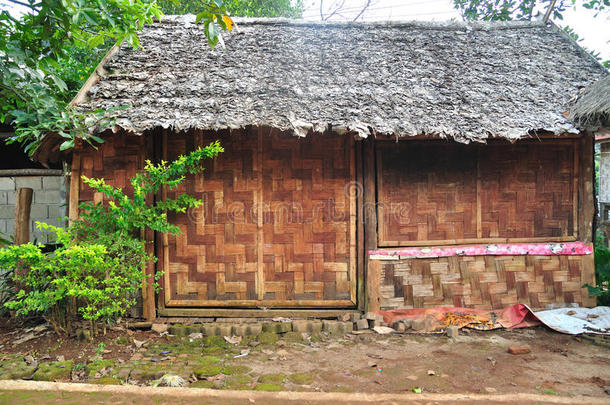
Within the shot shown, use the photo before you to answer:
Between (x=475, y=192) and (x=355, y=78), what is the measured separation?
1.90 meters

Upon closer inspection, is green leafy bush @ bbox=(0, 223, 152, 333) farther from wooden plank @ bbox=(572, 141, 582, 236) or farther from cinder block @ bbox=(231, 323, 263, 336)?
wooden plank @ bbox=(572, 141, 582, 236)

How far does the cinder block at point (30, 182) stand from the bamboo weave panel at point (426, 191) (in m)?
4.61

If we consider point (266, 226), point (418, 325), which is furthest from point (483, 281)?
point (266, 226)

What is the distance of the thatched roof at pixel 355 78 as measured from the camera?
4.14 m

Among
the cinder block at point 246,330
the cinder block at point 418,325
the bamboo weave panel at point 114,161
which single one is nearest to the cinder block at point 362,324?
the cinder block at point 418,325

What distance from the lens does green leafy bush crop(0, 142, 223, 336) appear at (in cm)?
369

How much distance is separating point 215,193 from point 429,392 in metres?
2.84

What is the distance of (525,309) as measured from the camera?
176 inches

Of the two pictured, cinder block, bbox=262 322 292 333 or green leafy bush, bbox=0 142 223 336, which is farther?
cinder block, bbox=262 322 292 333

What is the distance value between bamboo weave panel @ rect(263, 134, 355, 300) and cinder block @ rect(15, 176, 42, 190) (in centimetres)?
341

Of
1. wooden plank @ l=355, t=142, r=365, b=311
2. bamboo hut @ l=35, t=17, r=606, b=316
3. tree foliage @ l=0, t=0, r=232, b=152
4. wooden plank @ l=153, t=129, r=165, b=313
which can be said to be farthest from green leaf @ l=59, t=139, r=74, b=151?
wooden plank @ l=355, t=142, r=365, b=311

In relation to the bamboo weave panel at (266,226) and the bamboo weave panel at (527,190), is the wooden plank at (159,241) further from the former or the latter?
the bamboo weave panel at (527,190)

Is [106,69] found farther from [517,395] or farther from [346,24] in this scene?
[517,395]

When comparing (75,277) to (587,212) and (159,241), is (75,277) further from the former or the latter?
(587,212)
